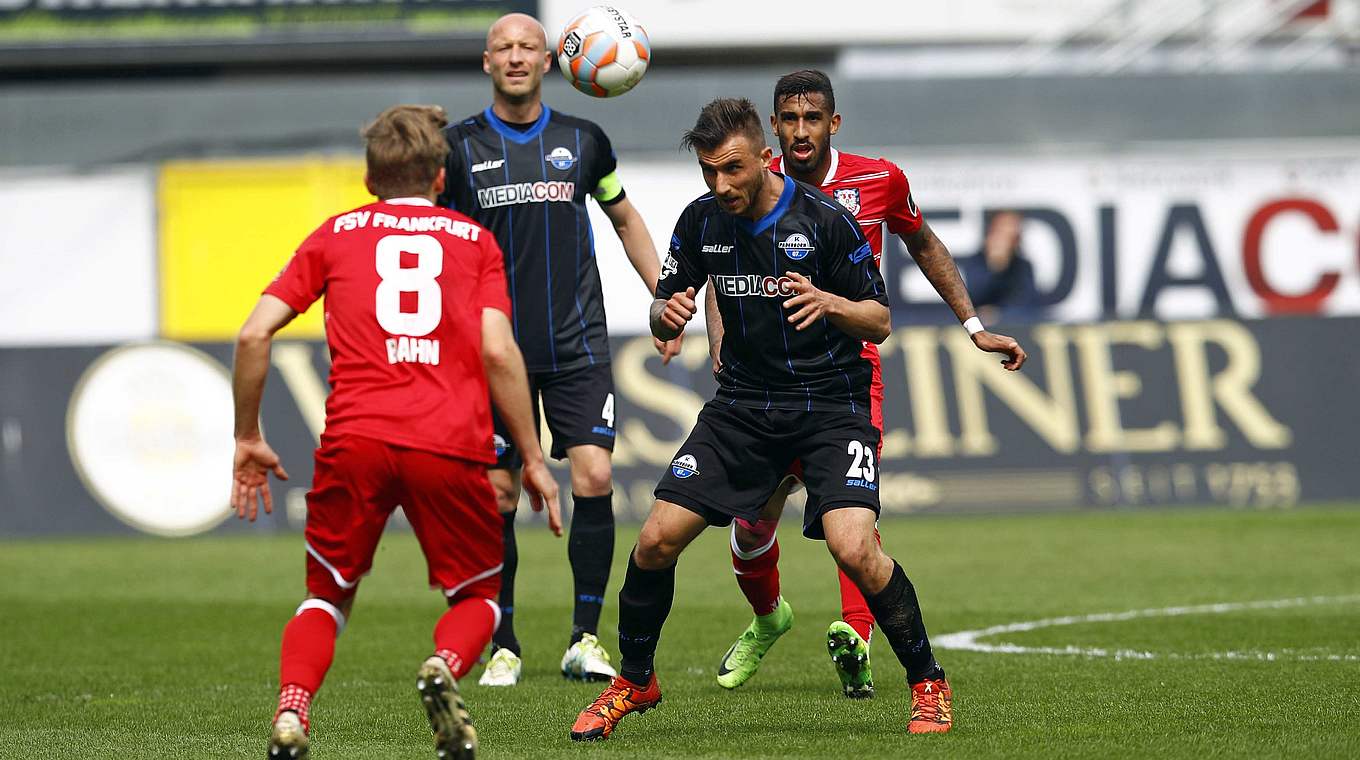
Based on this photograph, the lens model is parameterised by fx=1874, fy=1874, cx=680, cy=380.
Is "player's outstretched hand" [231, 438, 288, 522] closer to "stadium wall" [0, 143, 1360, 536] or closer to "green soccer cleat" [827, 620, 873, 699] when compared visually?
"green soccer cleat" [827, 620, 873, 699]

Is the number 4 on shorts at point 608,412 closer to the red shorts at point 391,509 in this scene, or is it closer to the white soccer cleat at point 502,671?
the white soccer cleat at point 502,671

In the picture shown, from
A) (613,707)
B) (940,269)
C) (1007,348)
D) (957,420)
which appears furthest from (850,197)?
(957,420)

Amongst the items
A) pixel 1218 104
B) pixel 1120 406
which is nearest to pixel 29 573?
pixel 1120 406

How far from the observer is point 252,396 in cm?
507

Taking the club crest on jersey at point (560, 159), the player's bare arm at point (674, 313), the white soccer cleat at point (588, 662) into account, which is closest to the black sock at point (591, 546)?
the white soccer cleat at point (588, 662)

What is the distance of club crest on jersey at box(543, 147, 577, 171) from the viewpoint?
7.62 meters

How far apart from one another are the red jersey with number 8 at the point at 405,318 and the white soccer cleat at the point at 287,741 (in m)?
0.80

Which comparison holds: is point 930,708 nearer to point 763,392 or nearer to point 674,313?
point 763,392

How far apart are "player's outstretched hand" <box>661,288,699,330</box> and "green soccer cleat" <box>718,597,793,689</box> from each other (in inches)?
63.6

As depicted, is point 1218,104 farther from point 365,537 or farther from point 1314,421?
point 365,537

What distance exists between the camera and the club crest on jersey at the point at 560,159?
25.0 ft

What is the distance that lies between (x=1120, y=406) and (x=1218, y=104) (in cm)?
458

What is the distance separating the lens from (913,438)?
53.0 feet

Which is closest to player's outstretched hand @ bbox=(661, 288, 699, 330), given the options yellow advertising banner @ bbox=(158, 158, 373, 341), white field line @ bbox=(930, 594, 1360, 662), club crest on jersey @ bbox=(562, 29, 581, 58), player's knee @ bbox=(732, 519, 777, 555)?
player's knee @ bbox=(732, 519, 777, 555)
